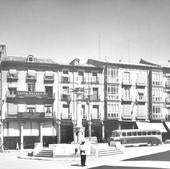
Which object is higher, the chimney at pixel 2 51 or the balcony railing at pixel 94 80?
the chimney at pixel 2 51

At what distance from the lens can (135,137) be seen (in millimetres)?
54312

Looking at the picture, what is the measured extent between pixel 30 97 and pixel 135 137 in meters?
16.7

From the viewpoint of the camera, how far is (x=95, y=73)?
2438 inches

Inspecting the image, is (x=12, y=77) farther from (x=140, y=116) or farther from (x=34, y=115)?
(x=140, y=116)

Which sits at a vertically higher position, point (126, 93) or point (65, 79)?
point (65, 79)

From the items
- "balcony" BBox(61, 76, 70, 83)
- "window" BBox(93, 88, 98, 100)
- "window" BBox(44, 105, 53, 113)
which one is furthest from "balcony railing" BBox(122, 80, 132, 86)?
"window" BBox(44, 105, 53, 113)

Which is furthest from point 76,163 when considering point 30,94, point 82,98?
point 82,98

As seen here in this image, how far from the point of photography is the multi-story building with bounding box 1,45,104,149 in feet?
186

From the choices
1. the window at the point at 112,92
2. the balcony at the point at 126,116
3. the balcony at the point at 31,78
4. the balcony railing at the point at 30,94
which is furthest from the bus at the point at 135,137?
the balcony at the point at 31,78

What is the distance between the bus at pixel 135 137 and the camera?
53438 millimetres

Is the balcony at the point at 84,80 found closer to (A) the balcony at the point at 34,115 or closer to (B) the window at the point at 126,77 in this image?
(B) the window at the point at 126,77

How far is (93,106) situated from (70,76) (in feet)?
20.0

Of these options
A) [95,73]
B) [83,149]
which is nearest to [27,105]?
[95,73]

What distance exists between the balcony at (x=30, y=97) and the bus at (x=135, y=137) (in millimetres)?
11462
